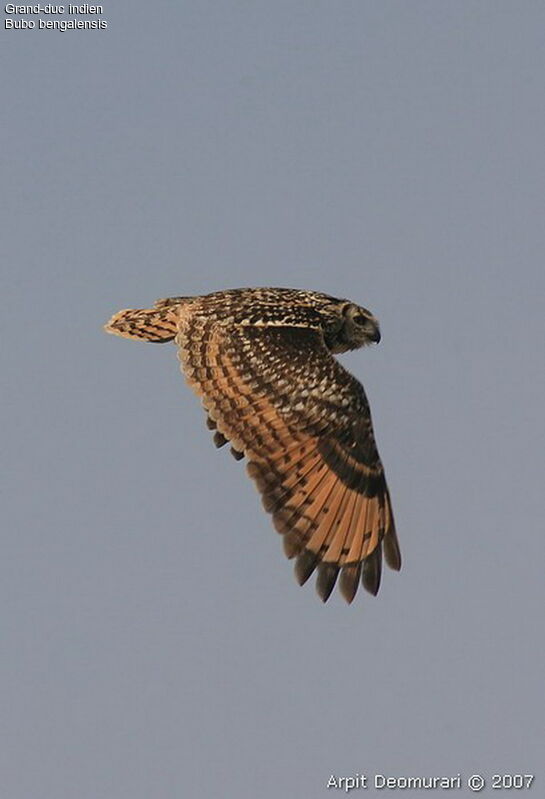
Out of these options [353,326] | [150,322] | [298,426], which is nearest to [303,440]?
[298,426]

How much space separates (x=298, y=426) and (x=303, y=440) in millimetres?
160

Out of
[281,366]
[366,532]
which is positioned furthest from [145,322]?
[366,532]

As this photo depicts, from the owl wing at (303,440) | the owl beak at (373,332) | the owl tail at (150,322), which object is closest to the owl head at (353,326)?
the owl beak at (373,332)

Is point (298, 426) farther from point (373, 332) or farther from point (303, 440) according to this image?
point (373, 332)

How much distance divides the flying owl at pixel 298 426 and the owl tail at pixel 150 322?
453 millimetres

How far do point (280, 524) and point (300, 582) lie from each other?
623 millimetres

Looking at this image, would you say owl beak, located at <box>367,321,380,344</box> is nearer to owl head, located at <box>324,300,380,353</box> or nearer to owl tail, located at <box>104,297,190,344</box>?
owl head, located at <box>324,300,380,353</box>

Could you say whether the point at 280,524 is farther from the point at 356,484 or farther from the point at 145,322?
the point at 145,322

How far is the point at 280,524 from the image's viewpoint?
2220 cm

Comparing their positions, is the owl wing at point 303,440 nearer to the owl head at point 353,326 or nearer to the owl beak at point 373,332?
the owl head at point 353,326

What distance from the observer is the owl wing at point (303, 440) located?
22.3 meters

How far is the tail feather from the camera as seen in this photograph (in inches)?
957

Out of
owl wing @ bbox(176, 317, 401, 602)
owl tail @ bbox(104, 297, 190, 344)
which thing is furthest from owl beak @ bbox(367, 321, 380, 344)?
owl tail @ bbox(104, 297, 190, 344)

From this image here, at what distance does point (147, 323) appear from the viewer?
24.6 metres
